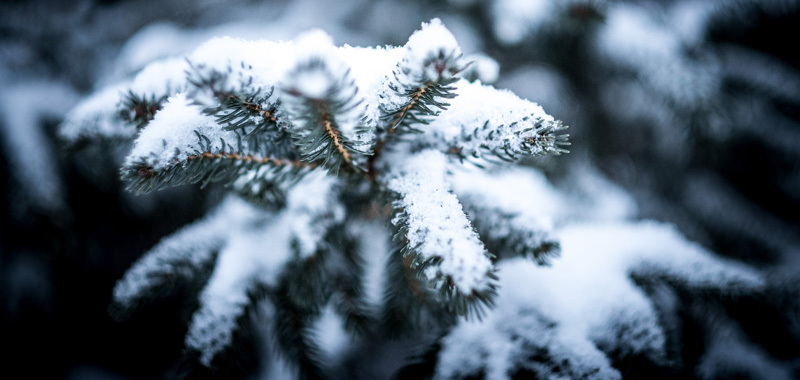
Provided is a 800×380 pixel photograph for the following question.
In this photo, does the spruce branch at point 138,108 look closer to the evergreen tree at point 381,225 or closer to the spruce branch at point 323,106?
the evergreen tree at point 381,225

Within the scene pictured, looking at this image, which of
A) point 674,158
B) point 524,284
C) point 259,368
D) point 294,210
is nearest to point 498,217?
point 524,284

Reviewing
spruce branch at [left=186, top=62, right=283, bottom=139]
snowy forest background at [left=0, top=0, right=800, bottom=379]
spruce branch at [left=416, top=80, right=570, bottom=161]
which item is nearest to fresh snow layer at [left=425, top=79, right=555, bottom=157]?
spruce branch at [left=416, top=80, right=570, bottom=161]

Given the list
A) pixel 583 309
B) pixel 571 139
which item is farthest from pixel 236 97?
pixel 571 139

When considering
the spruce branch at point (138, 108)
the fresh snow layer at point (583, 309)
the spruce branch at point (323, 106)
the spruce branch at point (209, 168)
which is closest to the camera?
the spruce branch at point (323, 106)

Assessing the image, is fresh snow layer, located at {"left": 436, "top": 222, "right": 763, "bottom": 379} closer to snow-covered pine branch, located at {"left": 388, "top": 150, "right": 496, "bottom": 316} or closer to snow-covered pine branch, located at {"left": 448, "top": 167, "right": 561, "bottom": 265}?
snow-covered pine branch, located at {"left": 448, "top": 167, "right": 561, "bottom": 265}

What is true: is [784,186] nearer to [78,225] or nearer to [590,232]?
[590,232]

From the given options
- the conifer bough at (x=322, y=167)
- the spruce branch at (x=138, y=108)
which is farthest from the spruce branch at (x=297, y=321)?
the spruce branch at (x=138, y=108)

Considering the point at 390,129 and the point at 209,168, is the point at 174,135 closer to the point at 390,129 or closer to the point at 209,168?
the point at 209,168
